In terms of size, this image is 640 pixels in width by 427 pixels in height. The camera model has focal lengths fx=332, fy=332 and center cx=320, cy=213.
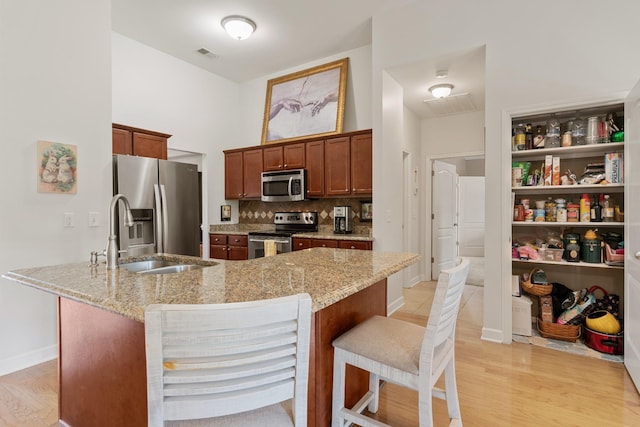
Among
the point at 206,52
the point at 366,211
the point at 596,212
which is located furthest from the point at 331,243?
the point at 206,52

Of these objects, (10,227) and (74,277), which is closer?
(74,277)

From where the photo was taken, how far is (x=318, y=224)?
4887mm

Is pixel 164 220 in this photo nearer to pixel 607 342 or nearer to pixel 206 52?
pixel 206 52

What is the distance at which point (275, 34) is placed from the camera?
4059 millimetres

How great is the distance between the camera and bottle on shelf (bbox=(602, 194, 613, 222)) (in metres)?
2.77

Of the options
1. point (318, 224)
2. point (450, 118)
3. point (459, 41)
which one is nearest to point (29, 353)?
point (318, 224)

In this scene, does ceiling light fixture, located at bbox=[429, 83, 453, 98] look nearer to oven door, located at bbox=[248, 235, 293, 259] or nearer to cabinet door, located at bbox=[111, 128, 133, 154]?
oven door, located at bbox=[248, 235, 293, 259]

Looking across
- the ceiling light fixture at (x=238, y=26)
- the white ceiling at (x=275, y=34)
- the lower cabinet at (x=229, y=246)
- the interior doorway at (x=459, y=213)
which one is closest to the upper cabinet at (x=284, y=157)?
the lower cabinet at (x=229, y=246)

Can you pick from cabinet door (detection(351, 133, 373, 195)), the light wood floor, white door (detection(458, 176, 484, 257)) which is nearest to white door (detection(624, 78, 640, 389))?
the light wood floor

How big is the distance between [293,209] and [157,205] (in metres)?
2.08

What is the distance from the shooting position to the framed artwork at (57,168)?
2.59 metres

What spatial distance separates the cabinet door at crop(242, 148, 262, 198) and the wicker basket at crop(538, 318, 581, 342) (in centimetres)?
383

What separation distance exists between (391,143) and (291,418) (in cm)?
342

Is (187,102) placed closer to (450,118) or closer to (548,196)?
(450,118)
